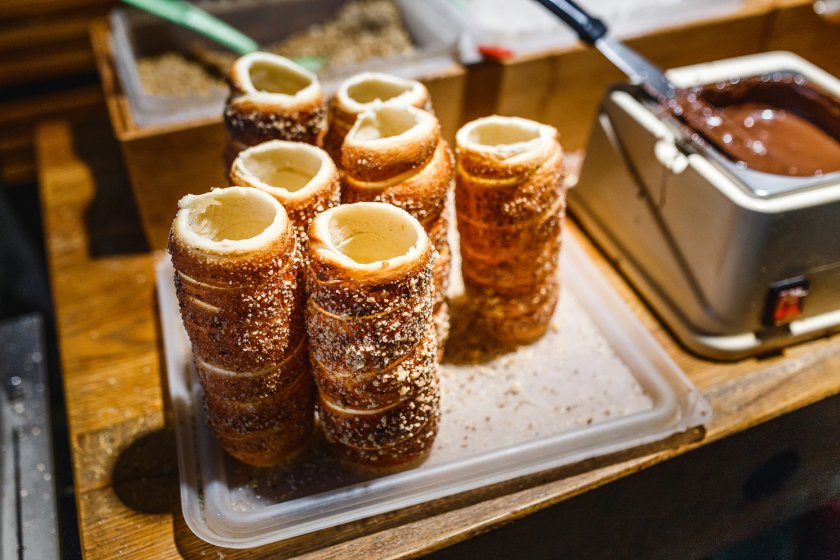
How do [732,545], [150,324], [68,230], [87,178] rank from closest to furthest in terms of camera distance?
[732,545] → [150,324] → [68,230] → [87,178]

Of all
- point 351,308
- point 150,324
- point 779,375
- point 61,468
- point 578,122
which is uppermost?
point 351,308

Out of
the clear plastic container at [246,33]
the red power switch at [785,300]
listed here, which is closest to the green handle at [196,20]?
the clear plastic container at [246,33]

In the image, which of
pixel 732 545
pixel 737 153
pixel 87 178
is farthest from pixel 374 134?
pixel 87 178

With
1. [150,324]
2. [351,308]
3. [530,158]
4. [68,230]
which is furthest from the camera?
[68,230]

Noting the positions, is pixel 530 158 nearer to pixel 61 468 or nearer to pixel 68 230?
pixel 61 468

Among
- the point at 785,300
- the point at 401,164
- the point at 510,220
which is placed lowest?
the point at 785,300

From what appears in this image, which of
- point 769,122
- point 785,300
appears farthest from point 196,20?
point 785,300

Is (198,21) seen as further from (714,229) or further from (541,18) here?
(714,229)
